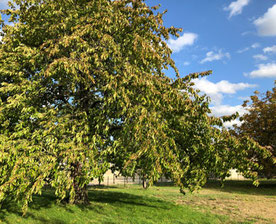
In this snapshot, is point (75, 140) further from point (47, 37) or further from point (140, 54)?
point (47, 37)

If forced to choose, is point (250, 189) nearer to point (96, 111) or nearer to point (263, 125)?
point (263, 125)

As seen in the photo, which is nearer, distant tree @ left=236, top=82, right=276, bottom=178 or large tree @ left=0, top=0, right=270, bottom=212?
large tree @ left=0, top=0, right=270, bottom=212

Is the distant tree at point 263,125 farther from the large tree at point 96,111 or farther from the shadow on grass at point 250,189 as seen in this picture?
the large tree at point 96,111

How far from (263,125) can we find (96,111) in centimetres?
2591

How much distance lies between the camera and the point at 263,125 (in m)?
29.5

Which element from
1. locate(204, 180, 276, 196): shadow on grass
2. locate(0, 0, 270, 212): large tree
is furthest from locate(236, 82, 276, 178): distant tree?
locate(0, 0, 270, 212): large tree

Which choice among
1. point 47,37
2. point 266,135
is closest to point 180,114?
point 47,37

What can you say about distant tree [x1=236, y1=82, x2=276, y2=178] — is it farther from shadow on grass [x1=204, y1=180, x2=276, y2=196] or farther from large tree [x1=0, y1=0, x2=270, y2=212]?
large tree [x1=0, y1=0, x2=270, y2=212]

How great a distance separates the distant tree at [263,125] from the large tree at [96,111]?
19.0 meters

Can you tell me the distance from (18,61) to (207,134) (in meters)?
8.77

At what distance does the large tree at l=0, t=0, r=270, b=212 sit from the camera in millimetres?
8039

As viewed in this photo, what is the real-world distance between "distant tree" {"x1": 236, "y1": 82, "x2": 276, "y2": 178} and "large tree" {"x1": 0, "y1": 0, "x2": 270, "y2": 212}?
19.0m

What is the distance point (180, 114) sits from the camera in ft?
35.1

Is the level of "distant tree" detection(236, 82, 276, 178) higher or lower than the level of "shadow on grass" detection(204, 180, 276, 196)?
higher
